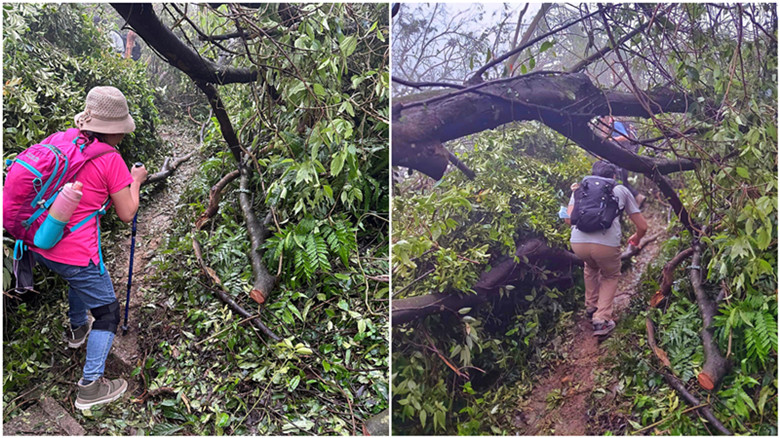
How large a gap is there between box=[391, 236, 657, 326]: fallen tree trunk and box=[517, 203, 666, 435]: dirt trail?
26 centimetres

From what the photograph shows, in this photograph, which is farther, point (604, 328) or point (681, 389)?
point (604, 328)

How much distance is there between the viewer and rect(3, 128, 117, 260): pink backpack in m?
2.20

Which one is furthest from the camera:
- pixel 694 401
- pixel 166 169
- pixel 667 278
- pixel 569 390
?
pixel 166 169

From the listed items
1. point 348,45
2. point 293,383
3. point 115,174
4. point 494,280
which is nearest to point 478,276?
point 494,280

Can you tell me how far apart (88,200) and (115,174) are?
0.58 ft

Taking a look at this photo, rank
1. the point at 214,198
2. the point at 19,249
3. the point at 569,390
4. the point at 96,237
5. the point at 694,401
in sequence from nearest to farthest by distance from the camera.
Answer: the point at 694,401, the point at 569,390, the point at 19,249, the point at 96,237, the point at 214,198

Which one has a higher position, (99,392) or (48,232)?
(48,232)

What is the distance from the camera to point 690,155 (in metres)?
2.19

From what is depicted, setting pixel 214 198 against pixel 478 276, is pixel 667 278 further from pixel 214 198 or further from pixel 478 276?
pixel 214 198

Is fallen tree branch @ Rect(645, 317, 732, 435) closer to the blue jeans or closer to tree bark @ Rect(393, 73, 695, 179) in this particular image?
tree bark @ Rect(393, 73, 695, 179)

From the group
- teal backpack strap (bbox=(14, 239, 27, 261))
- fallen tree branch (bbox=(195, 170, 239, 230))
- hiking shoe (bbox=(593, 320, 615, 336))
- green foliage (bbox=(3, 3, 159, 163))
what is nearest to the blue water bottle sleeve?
teal backpack strap (bbox=(14, 239, 27, 261))

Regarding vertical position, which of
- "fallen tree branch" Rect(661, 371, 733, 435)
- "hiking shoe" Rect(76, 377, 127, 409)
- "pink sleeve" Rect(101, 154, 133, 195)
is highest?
"pink sleeve" Rect(101, 154, 133, 195)

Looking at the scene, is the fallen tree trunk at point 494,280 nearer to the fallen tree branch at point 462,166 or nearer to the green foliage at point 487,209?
the green foliage at point 487,209

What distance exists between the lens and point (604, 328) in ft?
6.97
